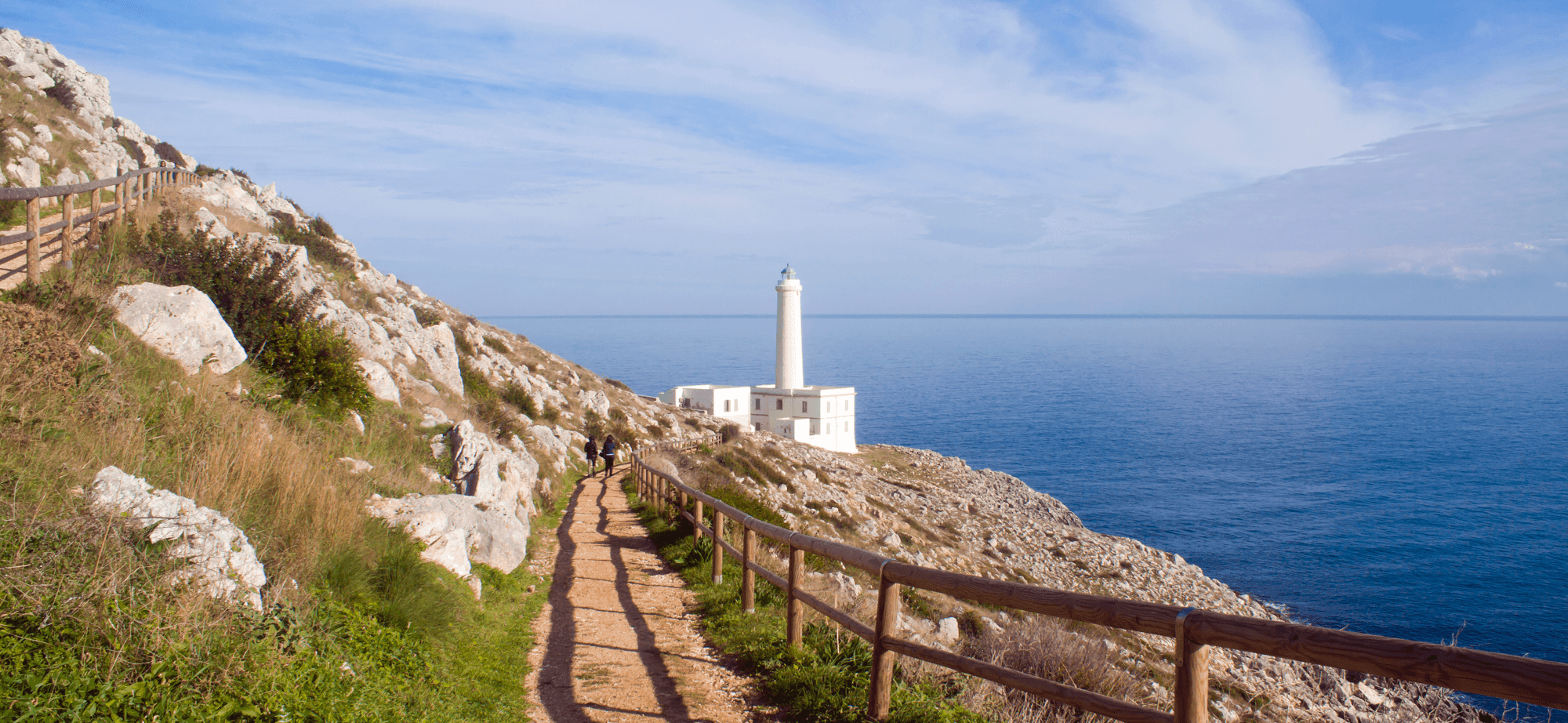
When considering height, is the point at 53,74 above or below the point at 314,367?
above

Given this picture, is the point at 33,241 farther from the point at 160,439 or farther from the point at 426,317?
the point at 426,317

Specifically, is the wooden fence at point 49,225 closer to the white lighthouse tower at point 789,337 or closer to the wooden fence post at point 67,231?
the wooden fence post at point 67,231

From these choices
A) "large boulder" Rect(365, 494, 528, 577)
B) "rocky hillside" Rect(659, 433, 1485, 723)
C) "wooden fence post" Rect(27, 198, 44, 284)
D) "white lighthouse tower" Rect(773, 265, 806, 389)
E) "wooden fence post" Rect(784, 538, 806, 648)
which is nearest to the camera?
"wooden fence post" Rect(784, 538, 806, 648)

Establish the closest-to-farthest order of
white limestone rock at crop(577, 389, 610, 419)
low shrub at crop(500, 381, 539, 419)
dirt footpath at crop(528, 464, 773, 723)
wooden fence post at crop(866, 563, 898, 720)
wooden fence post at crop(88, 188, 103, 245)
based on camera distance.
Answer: wooden fence post at crop(866, 563, 898, 720) < dirt footpath at crop(528, 464, 773, 723) < wooden fence post at crop(88, 188, 103, 245) < low shrub at crop(500, 381, 539, 419) < white limestone rock at crop(577, 389, 610, 419)

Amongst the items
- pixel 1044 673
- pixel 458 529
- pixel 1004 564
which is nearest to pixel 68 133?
pixel 458 529

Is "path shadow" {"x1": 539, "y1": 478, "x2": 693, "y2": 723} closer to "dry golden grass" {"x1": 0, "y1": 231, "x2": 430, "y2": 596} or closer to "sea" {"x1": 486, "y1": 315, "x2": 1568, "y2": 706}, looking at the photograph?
"dry golden grass" {"x1": 0, "y1": 231, "x2": 430, "y2": 596}

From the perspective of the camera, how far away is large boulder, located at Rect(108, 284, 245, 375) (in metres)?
8.87

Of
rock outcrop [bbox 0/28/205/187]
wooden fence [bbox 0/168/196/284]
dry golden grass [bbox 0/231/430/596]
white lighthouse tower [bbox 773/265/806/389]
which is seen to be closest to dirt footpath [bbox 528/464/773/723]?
dry golden grass [bbox 0/231/430/596]

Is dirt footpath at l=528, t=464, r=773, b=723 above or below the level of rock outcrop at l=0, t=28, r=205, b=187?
below

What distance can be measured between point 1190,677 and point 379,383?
14.3 meters

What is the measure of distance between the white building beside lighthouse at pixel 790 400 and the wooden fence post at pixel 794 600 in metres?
44.3

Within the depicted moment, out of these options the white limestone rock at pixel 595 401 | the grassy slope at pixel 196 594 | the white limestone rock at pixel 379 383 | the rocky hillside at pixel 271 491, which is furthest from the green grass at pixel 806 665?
the white limestone rock at pixel 595 401

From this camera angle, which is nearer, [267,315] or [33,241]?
[33,241]

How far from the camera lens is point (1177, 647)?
3383 mm
